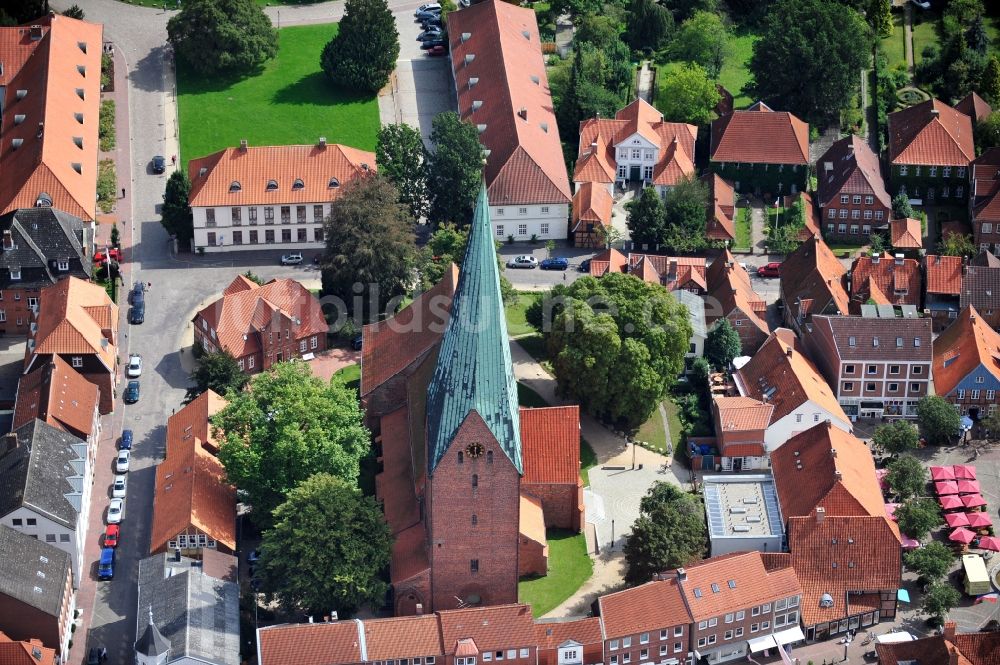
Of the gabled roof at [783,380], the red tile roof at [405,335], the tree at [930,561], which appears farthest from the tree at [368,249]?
the tree at [930,561]

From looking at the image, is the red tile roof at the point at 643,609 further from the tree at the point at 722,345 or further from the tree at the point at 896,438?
the tree at the point at 722,345

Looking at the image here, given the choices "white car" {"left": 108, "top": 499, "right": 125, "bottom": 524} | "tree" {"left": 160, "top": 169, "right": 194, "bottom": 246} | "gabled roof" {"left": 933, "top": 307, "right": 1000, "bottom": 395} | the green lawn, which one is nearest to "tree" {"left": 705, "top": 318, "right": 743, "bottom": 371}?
"gabled roof" {"left": 933, "top": 307, "right": 1000, "bottom": 395}

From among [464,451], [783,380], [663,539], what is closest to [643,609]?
[663,539]

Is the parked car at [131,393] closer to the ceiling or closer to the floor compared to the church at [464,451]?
closer to the floor

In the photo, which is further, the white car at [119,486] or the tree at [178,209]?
the tree at [178,209]

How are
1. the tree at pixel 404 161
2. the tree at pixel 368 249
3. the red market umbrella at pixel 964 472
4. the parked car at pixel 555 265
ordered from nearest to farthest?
the red market umbrella at pixel 964 472
the tree at pixel 368 249
the tree at pixel 404 161
the parked car at pixel 555 265

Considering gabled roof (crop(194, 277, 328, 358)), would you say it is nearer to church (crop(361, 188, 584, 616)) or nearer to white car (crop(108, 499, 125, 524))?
church (crop(361, 188, 584, 616))

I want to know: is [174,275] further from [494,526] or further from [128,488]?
[494,526]
